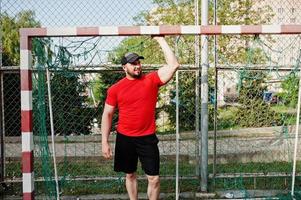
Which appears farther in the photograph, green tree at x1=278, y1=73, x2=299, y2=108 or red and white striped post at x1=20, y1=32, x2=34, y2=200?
green tree at x1=278, y1=73, x2=299, y2=108

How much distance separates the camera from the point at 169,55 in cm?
472

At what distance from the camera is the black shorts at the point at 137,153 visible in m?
4.86

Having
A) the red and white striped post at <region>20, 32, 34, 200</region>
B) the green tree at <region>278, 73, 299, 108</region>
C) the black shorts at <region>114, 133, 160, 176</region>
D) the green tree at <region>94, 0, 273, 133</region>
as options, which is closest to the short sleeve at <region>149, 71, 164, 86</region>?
the black shorts at <region>114, 133, 160, 176</region>

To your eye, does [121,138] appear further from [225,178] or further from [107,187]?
[225,178]

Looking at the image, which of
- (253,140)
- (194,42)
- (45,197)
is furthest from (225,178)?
(45,197)

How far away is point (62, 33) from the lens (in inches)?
188

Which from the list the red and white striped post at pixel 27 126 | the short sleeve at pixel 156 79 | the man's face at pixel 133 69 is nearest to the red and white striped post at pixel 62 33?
the red and white striped post at pixel 27 126

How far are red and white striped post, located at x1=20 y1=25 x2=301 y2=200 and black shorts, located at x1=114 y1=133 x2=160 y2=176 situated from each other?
0.99 meters

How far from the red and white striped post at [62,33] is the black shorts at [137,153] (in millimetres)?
994

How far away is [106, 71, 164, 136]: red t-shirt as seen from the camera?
16.0 feet

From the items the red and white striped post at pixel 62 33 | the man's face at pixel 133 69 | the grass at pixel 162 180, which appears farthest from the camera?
the grass at pixel 162 180

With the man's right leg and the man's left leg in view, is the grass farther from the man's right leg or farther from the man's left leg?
the man's left leg

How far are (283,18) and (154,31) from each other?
354 cm

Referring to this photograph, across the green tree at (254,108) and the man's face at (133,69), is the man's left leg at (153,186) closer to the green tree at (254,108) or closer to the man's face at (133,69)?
the man's face at (133,69)
